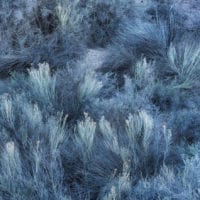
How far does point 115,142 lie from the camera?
11.5 feet

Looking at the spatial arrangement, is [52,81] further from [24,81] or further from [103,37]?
[103,37]

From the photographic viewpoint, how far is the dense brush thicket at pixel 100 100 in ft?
10.6

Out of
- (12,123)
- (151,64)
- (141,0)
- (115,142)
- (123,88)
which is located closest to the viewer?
(115,142)

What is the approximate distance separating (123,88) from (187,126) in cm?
106

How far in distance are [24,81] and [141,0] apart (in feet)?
9.30

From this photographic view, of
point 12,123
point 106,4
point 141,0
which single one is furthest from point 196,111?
point 141,0

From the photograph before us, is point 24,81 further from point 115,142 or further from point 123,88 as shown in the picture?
point 115,142

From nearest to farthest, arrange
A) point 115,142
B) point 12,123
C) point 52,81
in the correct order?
point 115,142 → point 12,123 → point 52,81

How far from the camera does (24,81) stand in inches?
191

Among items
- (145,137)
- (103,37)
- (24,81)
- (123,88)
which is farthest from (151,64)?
(145,137)

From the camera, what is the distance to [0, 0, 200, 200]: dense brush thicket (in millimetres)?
3246

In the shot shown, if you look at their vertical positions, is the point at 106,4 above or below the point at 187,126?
above

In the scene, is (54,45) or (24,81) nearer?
(24,81)

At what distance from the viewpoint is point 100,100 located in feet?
15.6
